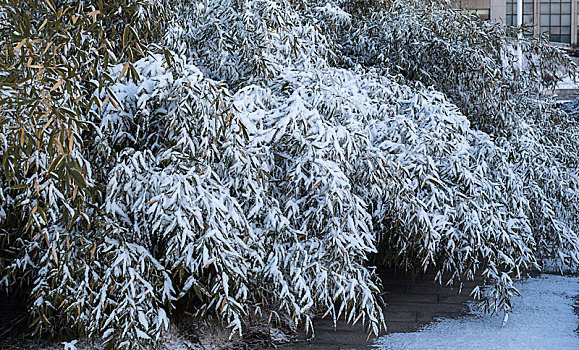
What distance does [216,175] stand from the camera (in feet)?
7.72

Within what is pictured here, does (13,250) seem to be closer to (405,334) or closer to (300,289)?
(300,289)

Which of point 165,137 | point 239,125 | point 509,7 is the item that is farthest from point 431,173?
point 509,7

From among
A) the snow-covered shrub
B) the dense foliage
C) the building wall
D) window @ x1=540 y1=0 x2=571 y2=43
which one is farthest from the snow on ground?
window @ x1=540 y1=0 x2=571 y2=43

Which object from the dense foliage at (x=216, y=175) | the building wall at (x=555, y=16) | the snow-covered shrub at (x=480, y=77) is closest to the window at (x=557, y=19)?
the building wall at (x=555, y=16)

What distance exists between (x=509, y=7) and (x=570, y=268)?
28.8 metres

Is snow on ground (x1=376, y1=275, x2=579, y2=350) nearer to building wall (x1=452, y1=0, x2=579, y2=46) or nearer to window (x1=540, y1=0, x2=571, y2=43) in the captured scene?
building wall (x1=452, y1=0, x2=579, y2=46)

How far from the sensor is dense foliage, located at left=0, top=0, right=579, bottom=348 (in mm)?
2201

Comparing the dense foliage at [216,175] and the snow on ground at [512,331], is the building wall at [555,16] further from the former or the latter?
the dense foliage at [216,175]

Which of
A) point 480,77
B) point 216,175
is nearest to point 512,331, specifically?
point 480,77

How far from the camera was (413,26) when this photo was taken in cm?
388

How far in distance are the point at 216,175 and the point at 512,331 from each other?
1.69 metres

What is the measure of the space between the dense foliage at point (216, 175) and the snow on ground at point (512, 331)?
18 cm

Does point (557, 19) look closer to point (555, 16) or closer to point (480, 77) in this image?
point (555, 16)

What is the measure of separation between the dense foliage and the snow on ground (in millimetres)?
184
